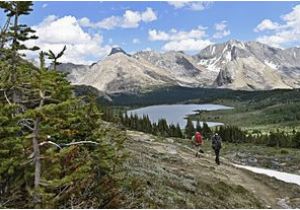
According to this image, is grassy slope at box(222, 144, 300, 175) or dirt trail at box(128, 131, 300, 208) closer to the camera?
dirt trail at box(128, 131, 300, 208)

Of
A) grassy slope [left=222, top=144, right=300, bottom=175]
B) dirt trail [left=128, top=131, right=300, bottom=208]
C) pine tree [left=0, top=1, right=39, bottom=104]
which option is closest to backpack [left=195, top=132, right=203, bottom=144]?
dirt trail [left=128, top=131, right=300, bottom=208]

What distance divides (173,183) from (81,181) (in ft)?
44.1

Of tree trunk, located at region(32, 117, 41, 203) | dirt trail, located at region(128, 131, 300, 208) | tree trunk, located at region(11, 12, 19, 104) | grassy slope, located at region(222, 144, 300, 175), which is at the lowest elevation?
grassy slope, located at region(222, 144, 300, 175)

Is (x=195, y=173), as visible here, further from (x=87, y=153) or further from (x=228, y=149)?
(x=228, y=149)

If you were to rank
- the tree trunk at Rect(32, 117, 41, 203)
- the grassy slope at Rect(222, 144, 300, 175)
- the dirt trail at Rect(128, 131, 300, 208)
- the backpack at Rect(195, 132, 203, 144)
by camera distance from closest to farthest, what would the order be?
the tree trunk at Rect(32, 117, 41, 203)
the dirt trail at Rect(128, 131, 300, 208)
the backpack at Rect(195, 132, 203, 144)
the grassy slope at Rect(222, 144, 300, 175)

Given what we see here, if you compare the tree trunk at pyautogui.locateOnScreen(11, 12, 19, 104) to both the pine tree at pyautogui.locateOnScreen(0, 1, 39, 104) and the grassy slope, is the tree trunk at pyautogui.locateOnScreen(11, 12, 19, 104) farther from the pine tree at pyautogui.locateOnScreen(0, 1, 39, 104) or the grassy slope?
the grassy slope

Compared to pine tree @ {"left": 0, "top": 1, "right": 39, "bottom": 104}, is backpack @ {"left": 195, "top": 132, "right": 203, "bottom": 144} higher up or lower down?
lower down

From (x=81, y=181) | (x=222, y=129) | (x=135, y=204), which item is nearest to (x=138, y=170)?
(x=135, y=204)

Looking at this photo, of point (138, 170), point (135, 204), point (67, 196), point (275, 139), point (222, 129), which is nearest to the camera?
point (67, 196)

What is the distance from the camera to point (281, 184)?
38.3 meters

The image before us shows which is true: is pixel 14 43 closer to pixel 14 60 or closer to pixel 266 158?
pixel 14 60

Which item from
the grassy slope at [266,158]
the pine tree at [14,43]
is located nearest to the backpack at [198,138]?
the grassy slope at [266,158]

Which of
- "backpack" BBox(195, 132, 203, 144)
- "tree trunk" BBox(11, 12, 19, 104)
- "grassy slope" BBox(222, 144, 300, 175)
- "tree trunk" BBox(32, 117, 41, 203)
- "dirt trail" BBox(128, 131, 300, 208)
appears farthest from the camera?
"grassy slope" BBox(222, 144, 300, 175)

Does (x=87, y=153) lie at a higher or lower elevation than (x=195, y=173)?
higher
